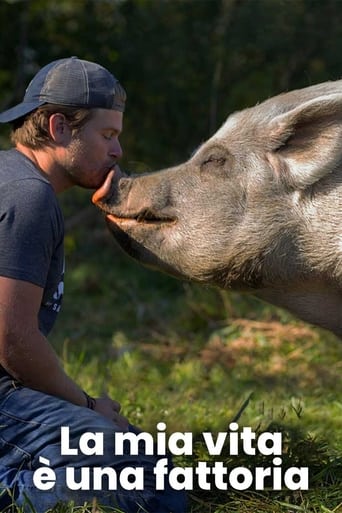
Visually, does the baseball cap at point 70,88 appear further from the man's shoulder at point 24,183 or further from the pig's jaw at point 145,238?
the pig's jaw at point 145,238

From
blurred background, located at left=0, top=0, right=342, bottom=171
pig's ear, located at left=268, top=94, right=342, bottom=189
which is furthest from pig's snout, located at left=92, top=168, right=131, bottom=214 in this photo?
blurred background, located at left=0, top=0, right=342, bottom=171

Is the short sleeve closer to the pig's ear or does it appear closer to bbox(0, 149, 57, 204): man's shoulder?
bbox(0, 149, 57, 204): man's shoulder

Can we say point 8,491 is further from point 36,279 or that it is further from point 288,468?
point 288,468

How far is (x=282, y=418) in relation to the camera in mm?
4711

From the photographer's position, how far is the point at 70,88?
404 centimetres

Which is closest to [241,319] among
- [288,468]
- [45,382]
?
[288,468]

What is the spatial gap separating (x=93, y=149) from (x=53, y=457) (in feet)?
4.02

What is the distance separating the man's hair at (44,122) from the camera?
4.05m

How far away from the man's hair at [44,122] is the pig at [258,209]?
30 centimetres

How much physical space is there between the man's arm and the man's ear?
69 cm

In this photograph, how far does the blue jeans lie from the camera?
145 inches

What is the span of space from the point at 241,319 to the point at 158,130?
4046 millimetres

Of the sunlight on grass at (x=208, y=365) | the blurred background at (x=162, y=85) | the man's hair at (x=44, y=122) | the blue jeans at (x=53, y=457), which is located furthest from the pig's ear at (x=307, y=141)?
the blurred background at (x=162, y=85)

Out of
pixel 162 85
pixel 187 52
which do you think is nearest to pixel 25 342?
pixel 162 85
